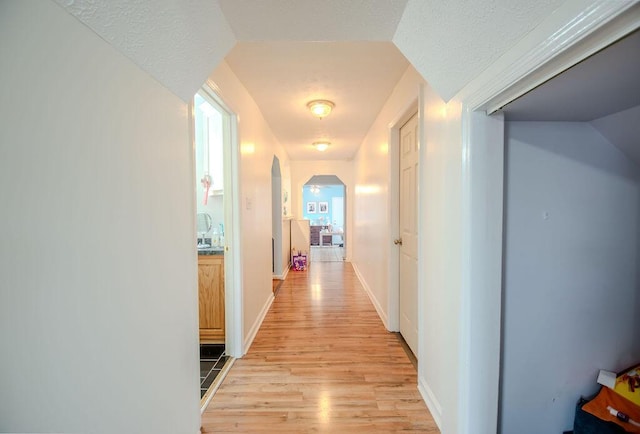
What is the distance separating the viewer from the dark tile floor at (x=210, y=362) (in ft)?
6.35

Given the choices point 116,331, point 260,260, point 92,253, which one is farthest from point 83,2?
point 260,260

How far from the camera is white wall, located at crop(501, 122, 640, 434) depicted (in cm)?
129

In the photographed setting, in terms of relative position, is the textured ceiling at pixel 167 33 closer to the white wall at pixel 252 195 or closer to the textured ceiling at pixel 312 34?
the textured ceiling at pixel 312 34

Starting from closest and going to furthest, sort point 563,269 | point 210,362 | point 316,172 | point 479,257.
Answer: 1. point 479,257
2. point 563,269
3. point 210,362
4. point 316,172

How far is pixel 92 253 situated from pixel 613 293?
2.33 m

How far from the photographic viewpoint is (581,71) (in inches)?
32.6

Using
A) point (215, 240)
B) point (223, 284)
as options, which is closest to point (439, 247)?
point (223, 284)

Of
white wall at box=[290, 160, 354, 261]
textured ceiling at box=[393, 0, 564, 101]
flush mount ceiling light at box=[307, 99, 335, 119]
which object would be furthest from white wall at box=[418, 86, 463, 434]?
white wall at box=[290, 160, 354, 261]

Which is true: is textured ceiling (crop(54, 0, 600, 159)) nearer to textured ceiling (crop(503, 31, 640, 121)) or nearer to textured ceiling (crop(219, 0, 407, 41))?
textured ceiling (crop(219, 0, 407, 41))

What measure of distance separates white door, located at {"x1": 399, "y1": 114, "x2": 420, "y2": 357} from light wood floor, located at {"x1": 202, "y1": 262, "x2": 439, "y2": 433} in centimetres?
25

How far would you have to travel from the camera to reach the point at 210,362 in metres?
2.19

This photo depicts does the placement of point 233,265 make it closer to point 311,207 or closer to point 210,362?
point 210,362

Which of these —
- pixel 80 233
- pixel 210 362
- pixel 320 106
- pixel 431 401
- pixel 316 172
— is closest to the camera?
pixel 80 233

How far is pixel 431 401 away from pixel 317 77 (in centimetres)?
262
